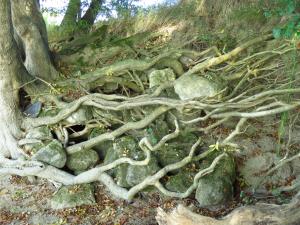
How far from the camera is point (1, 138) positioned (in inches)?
277

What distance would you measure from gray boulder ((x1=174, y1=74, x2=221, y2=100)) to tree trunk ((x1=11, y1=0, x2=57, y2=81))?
2428mm

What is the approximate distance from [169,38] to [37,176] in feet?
11.7

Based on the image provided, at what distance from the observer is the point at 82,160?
678 centimetres

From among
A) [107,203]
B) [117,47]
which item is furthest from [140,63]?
[107,203]

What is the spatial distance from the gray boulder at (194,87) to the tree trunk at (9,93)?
273cm

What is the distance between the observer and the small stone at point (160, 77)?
280 inches

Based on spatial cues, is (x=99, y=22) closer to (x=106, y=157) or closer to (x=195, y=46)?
(x=195, y=46)

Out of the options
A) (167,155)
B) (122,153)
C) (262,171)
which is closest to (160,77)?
(167,155)

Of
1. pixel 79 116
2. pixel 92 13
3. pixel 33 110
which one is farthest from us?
pixel 92 13

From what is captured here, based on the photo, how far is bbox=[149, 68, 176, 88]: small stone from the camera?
711cm

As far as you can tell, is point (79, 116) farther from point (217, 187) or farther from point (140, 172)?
point (217, 187)

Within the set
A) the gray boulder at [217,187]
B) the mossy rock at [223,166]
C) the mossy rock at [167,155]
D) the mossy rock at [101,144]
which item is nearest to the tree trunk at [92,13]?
the mossy rock at [101,144]

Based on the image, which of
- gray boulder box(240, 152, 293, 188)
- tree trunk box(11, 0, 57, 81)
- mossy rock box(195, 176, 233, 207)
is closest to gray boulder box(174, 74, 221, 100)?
gray boulder box(240, 152, 293, 188)

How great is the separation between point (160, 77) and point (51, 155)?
2290mm
